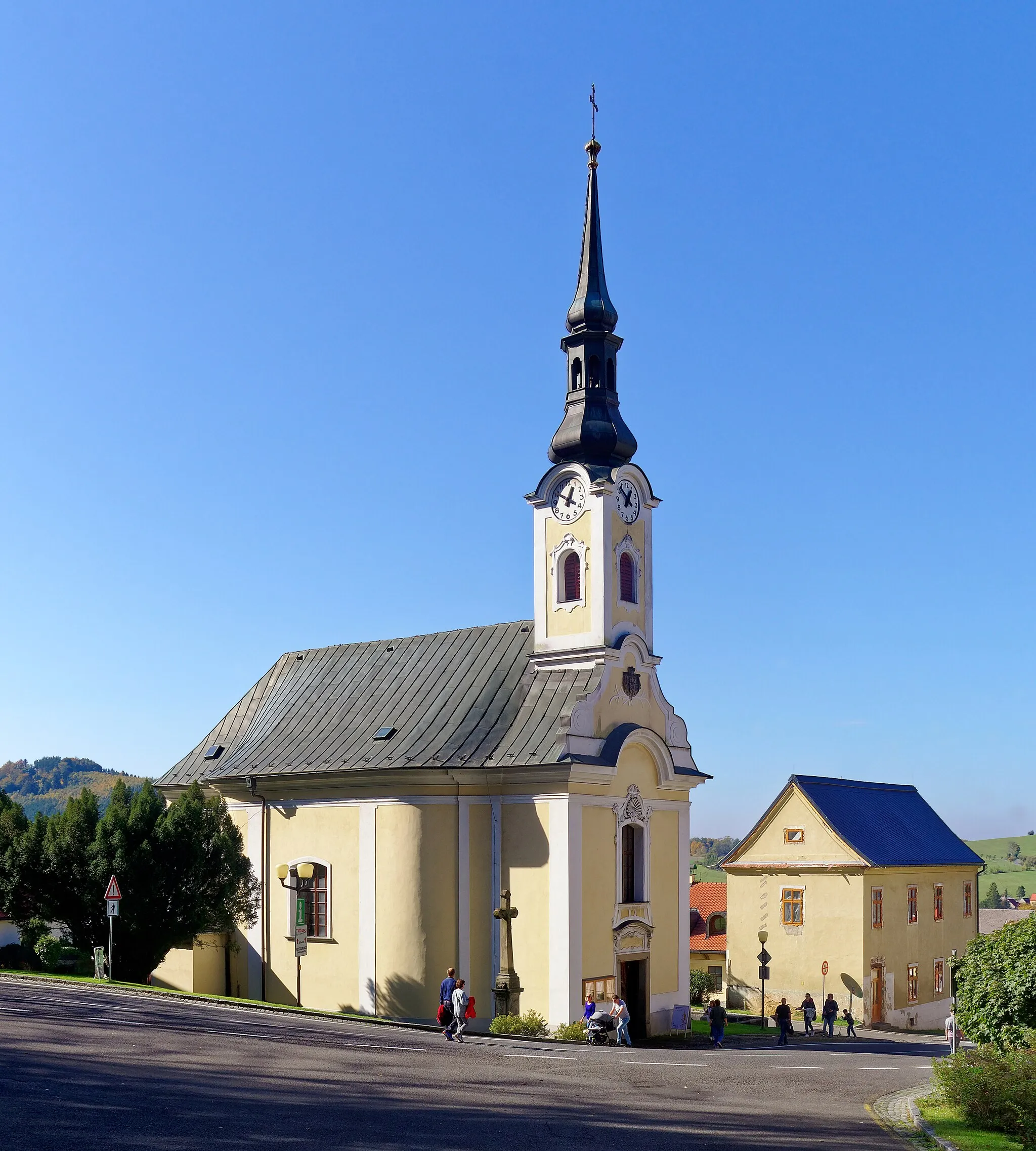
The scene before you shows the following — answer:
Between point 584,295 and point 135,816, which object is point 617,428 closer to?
point 584,295

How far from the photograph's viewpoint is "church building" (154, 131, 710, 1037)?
34.8 m

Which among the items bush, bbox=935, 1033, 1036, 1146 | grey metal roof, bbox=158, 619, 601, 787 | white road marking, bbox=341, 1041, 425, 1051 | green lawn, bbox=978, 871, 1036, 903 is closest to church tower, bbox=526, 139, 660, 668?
grey metal roof, bbox=158, 619, 601, 787

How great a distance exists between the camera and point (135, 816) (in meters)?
34.2

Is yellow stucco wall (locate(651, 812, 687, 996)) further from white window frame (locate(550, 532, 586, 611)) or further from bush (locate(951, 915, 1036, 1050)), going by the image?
bush (locate(951, 915, 1036, 1050))

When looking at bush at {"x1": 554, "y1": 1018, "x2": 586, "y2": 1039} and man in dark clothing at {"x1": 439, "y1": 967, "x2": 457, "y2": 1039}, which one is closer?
man in dark clothing at {"x1": 439, "y1": 967, "x2": 457, "y2": 1039}

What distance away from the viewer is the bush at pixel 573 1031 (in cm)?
3234

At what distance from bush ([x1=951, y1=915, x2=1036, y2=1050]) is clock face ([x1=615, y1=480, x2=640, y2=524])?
1713 cm

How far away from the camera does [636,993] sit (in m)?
36.4

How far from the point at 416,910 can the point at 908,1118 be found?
18808mm

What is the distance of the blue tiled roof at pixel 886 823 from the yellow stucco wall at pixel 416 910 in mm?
22820

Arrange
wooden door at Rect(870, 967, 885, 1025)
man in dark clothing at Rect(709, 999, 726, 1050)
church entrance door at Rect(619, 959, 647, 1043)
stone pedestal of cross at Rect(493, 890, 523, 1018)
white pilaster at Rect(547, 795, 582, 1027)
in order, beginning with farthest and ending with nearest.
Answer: wooden door at Rect(870, 967, 885, 1025) < man in dark clothing at Rect(709, 999, 726, 1050) < church entrance door at Rect(619, 959, 647, 1043) < stone pedestal of cross at Rect(493, 890, 523, 1018) < white pilaster at Rect(547, 795, 582, 1027)

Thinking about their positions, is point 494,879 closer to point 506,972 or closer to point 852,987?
point 506,972

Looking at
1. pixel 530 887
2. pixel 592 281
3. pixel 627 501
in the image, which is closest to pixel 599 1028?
pixel 530 887

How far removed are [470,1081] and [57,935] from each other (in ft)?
74.1
